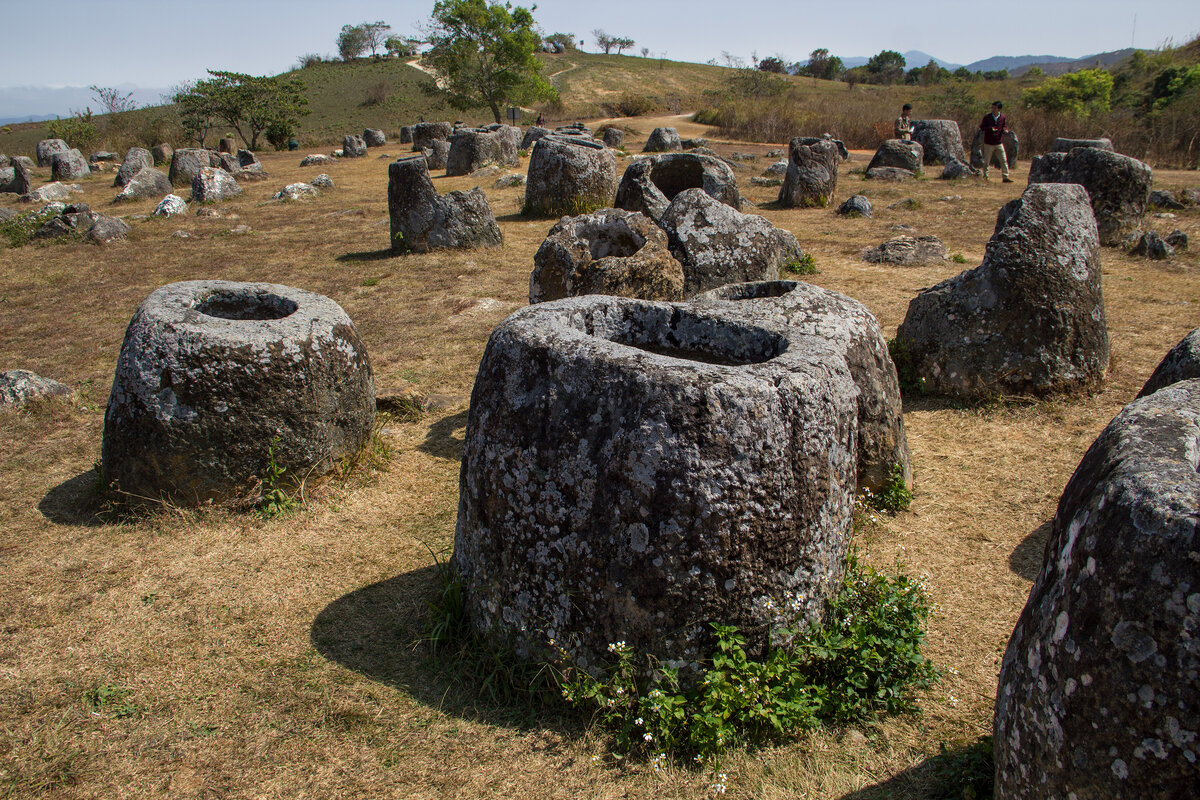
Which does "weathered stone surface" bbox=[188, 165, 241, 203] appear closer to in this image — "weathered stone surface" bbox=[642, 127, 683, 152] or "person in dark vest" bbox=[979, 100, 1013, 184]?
"weathered stone surface" bbox=[642, 127, 683, 152]

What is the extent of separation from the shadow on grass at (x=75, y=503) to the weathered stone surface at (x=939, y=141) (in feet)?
78.7

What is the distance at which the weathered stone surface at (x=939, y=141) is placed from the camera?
2320cm

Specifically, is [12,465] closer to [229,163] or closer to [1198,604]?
[1198,604]

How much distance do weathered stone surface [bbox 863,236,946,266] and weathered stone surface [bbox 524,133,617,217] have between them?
5.91m

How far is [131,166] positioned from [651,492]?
82.3ft

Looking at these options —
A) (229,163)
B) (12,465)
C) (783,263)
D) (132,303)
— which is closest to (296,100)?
(229,163)

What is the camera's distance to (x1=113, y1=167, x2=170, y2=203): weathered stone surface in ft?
61.9

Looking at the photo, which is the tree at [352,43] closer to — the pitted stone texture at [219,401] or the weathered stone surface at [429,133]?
the weathered stone surface at [429,133]

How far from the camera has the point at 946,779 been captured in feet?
9.44

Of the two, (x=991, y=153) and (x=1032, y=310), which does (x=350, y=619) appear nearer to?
(x=1032, y=310)

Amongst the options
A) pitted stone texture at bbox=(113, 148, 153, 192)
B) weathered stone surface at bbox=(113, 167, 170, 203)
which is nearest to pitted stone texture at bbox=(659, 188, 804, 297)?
weathered stone surface at bbox=(113, 167, 170, 203)

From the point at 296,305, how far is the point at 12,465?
8.65 ft

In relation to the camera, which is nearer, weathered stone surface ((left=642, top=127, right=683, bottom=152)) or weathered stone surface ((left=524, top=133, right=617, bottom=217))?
weathered stone surface ((left=524, top=133, right=617, bottom=217))

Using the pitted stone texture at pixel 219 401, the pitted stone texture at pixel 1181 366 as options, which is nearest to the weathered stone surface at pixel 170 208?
the pitted stone texture at pixel 219 401
